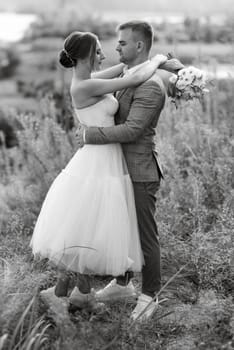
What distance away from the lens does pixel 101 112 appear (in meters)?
3.31

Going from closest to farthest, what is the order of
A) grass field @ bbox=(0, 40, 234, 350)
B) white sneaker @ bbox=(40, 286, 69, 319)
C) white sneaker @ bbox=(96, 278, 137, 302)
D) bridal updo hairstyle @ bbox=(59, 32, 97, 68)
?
1. grass field @ bbox=(0, 40, 234, 350)
2. white sneaker @ bbox=(40, 286, 69, 319)
3. bridal updo hairstyle @ bbox=(59, 32, 97, 68)
4. white sneaker @ bbox=(96, 278, 137, 302)

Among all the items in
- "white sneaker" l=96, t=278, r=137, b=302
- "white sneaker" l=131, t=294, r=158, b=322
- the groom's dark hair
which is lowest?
"white sneaker" l=96, t=278, r=137, b=302

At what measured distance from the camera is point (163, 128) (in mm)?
5793

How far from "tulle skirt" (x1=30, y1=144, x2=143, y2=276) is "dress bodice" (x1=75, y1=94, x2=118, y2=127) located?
0.13m

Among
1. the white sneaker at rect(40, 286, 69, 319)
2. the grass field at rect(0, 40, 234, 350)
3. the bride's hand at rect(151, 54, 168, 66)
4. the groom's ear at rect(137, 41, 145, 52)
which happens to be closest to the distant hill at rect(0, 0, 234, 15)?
the grass field at rect(0, 40, 234, 350)

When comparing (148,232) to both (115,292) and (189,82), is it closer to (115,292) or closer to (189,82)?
(115,292)

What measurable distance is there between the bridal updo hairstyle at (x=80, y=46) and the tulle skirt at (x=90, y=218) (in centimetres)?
50

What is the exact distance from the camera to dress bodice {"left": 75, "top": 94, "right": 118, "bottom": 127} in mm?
3307

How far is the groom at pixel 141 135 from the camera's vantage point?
3.22 m

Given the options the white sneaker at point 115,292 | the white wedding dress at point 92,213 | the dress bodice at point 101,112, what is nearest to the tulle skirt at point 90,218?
the white wedding dress at point 92,213

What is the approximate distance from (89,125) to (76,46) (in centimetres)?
45

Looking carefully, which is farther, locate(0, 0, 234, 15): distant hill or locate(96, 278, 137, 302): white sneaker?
locate(0, 0, 234, 15): distant hill

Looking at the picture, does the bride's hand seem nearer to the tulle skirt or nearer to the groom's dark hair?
the groom's dark hair

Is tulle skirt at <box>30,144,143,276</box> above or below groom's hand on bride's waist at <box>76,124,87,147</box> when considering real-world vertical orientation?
below
